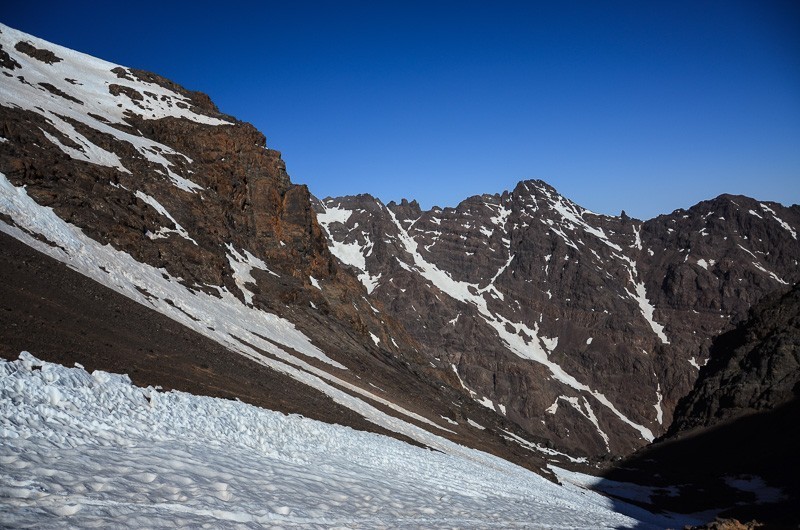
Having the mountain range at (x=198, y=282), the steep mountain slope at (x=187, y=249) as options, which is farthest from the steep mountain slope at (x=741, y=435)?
the steep mountain slope at (x=187, y=249)

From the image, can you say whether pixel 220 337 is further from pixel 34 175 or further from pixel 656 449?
pixel 656 449

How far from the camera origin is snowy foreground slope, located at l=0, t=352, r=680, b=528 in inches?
416

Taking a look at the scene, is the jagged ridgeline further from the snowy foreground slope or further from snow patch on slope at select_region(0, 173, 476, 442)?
the snowy foreground slope

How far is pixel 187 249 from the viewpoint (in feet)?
192

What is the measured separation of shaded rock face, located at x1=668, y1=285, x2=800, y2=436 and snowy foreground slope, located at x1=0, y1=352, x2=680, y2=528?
3351 inches

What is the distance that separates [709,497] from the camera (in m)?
64.6

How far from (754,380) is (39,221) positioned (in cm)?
10739

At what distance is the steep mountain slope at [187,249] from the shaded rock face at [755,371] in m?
33.8

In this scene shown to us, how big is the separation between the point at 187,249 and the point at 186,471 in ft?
159

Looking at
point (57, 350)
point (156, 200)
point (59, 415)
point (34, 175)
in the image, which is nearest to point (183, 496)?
point (59, 415)

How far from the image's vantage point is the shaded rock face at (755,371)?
92000 mm

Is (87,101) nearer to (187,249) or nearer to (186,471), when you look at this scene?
(187,249)

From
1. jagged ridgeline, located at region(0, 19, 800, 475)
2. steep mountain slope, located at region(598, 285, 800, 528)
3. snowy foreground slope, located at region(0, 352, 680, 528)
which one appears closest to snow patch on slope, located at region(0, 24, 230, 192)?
jagged ridgeline, located at region(0, 19, 800, 475)

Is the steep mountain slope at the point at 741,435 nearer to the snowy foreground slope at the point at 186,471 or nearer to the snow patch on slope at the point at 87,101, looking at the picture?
the snowy foreground slope at the point at 186,471
